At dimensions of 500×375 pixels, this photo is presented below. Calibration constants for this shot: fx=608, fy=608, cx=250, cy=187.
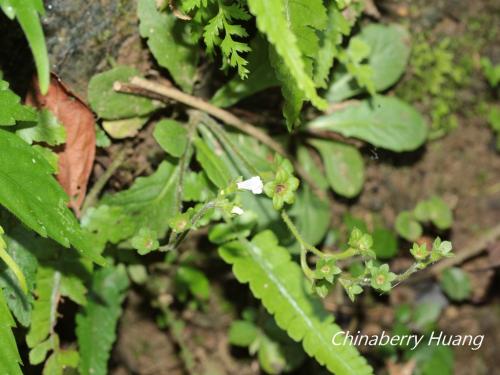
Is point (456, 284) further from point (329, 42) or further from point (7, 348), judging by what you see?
point (7, 348)

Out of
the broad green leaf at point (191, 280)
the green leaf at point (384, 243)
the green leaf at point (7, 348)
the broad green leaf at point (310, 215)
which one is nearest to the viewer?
the green leaf at point (7, 348)

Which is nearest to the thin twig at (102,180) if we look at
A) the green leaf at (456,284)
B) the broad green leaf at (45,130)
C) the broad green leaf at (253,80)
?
the broad green leaf at (45,130)

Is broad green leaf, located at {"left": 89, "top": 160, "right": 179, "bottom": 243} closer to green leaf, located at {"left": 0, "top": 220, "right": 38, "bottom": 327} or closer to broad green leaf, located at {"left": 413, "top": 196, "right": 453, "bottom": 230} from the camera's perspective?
green leaf, located at {"left": 0, "top": 220, "right": 38, "bottom": 327}

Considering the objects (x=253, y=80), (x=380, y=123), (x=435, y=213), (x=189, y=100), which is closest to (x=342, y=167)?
(x=380, y=123)

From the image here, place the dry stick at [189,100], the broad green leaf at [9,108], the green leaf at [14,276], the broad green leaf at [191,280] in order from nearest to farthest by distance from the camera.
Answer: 1. the broad green leaf at [9,108]
2. the green leaf at [14,276]
3. the dry stick at [189,100]
4. the broad green leaf at [191,280]

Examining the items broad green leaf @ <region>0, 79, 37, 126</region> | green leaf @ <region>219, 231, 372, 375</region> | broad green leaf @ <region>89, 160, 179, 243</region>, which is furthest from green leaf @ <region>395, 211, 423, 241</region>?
broad green leaf @ <region>0, 79, 37, 126</region>

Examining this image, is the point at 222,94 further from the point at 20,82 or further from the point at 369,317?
the point at 369,317

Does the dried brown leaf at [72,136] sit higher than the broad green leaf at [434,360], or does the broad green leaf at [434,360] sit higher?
the dried brown leaf at [72,136]

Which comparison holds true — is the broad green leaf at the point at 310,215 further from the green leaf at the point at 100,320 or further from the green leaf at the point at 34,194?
the green leaf at the point at 34,194
